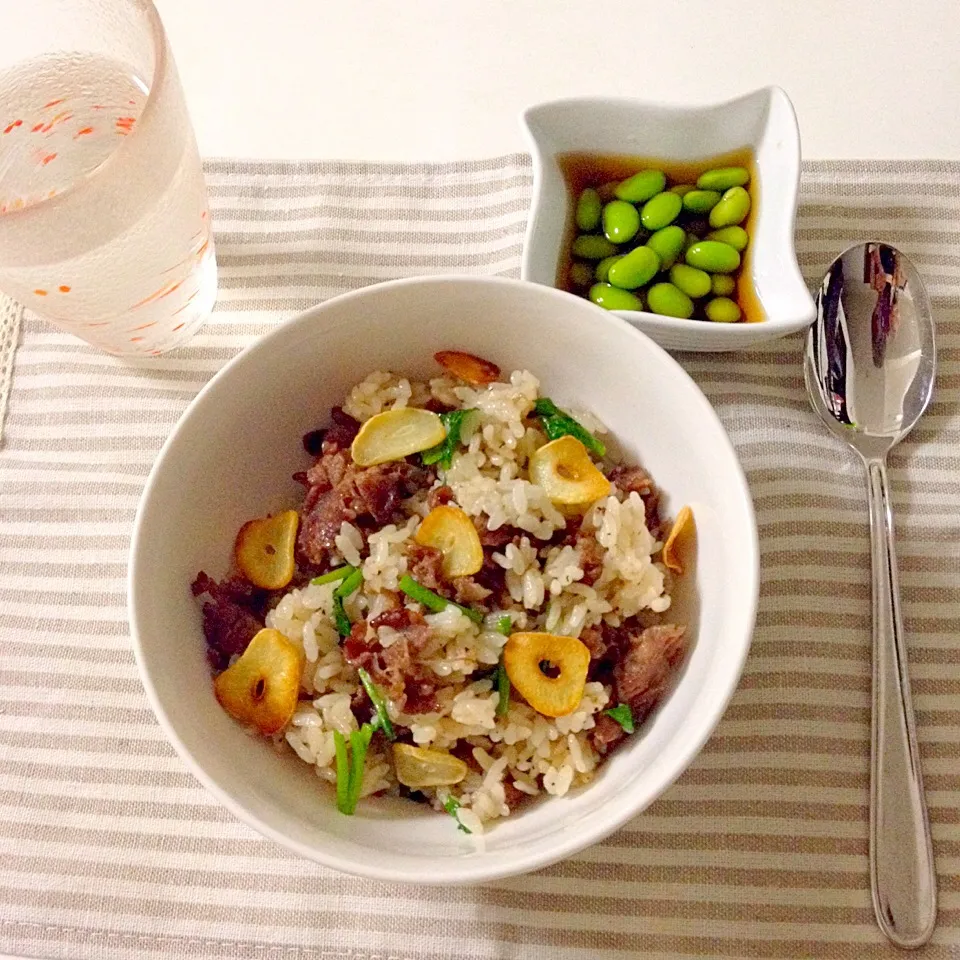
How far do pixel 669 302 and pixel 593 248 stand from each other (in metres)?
0.17

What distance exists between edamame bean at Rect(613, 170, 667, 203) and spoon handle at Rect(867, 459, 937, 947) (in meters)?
0.79

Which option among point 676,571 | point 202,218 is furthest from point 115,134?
point 676,571

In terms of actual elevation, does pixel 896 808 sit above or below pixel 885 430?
below

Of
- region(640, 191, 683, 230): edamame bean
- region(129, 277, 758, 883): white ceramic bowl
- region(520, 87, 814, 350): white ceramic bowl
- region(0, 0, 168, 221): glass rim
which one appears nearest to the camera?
region(129, 277, 758, 883): white ceramic bowl

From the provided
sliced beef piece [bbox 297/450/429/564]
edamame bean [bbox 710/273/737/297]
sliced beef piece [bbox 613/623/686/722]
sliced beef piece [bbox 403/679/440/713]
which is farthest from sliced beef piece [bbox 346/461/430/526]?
edamame bean [bbox 710/273/737/297]

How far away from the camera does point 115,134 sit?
1394 millimetres

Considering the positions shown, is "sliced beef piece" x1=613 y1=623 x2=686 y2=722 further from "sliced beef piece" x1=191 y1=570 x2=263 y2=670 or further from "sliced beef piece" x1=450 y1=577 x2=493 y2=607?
"sliced beef piece" x1=191 y1=570 x2=263 y2=670

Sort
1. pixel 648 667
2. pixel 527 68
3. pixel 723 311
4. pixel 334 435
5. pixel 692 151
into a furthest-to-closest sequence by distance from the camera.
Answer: pixel 527 68 → pixel 692 151 → pixel 723 311 → pixel 334 435 → pixel 648 667

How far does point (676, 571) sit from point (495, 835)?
1.35 feet

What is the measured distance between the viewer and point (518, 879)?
3.96 feet

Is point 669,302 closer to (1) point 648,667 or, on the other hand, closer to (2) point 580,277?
(2) point 580,277

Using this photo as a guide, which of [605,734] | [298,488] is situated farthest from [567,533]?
[298,488]

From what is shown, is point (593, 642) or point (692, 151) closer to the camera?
point (593, 642)

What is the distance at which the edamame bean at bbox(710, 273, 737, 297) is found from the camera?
1477 mm
